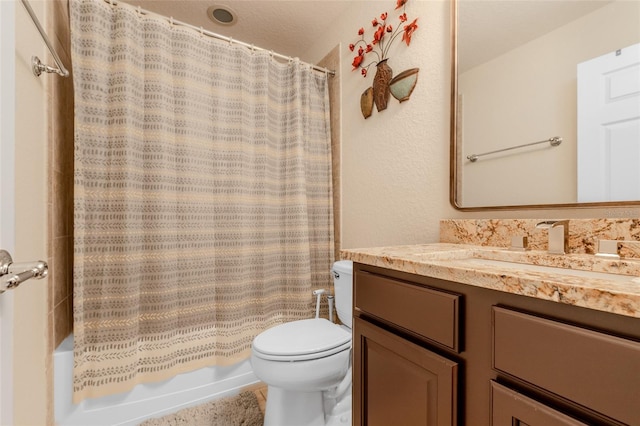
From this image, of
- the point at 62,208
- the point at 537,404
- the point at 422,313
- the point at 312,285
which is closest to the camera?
the point at 537,404

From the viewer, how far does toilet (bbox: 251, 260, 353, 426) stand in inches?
42.2

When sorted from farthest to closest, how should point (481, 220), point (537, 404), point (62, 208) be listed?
point (62, 208) → point (481, 220) → point (537, 404)

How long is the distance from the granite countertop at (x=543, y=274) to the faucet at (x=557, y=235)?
0.09 ft

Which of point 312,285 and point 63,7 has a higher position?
point 63,7

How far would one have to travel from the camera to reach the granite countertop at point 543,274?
379 mm

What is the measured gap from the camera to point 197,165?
4.89ft

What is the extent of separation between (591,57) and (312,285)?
1634 millimetres

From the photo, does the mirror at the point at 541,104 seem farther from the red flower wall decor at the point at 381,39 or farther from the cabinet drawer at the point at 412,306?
the cabinet drawer at the point at 412,306

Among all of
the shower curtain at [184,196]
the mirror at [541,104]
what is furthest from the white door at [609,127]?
the shower curtain at [184,196]

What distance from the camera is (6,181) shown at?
61 cm

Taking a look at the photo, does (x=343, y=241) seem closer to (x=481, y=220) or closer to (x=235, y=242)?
(x=235, y=242)

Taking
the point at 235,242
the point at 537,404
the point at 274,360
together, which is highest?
the point at 235,242

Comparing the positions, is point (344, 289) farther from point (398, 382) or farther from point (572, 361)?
point (572, 361)

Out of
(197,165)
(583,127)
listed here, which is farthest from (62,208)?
(583,127)
